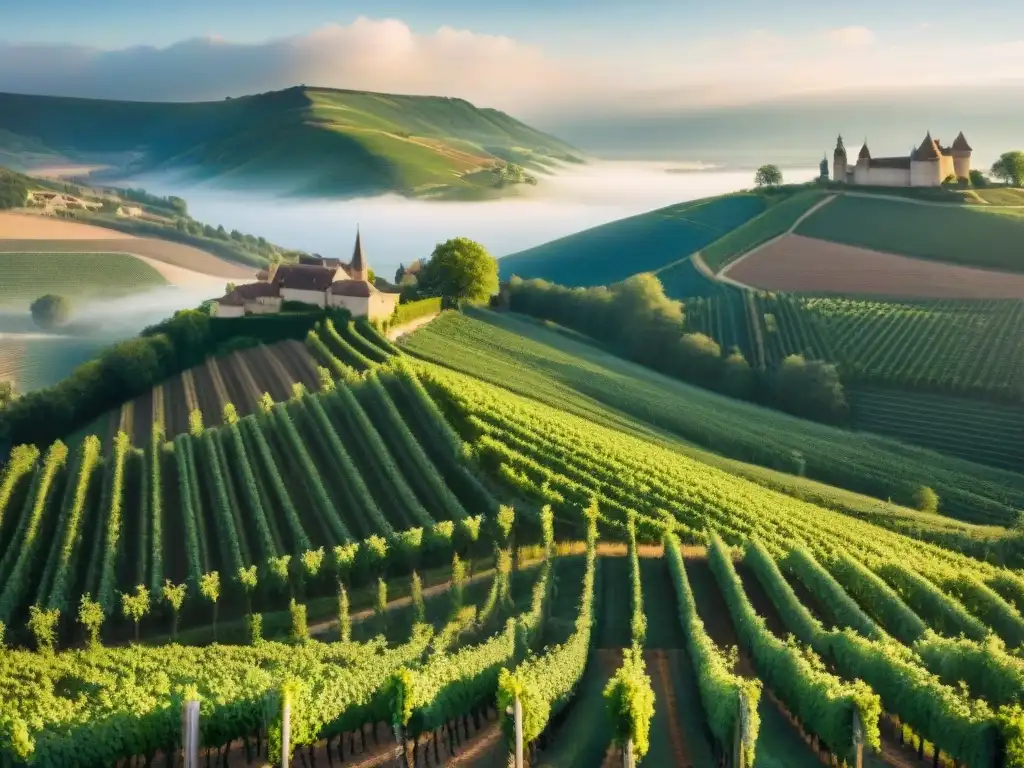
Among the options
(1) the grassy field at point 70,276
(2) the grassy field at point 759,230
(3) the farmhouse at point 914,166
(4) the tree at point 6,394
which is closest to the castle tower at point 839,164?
(3) the farmhouse at point 914,166

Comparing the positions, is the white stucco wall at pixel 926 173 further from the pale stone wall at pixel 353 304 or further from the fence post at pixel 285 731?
the fence post at pixel 285 731

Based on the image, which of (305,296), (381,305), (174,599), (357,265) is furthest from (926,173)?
(174,599)

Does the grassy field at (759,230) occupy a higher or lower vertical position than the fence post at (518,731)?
higher

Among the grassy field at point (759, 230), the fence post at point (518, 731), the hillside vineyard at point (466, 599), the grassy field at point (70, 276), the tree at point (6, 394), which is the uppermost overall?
the grassy field at point (759, 230)

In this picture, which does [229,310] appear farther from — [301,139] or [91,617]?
[301,139]

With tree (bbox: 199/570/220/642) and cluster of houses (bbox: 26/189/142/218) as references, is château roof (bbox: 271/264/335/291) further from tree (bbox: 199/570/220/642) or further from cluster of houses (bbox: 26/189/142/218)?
cluster of houses (bbox: 26/189/142/218)

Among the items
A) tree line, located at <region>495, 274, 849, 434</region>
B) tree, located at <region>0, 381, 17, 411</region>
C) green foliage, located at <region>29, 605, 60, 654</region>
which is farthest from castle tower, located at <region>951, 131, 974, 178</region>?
green foliage, located at <region>29, 605, 60, 654</region>
